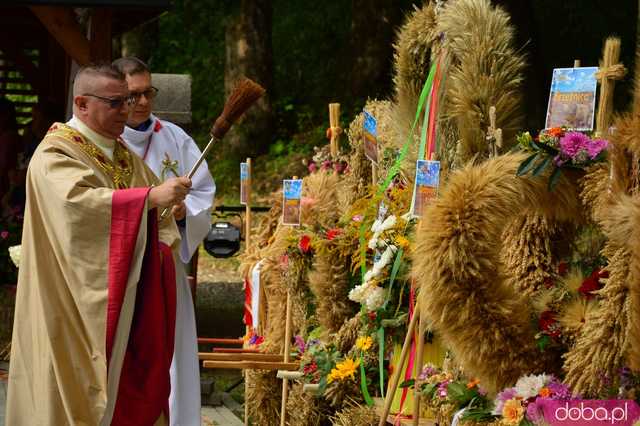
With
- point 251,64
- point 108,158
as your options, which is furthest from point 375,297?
point 251,64

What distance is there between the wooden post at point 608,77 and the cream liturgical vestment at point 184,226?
2.05 meters

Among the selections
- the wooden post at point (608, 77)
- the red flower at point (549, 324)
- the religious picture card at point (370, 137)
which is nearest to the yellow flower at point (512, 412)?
the red flower at point (549, 324)

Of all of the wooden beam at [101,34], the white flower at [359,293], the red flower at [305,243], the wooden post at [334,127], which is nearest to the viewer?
the white flower at [359,293]

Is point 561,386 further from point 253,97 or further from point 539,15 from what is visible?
point 539,15

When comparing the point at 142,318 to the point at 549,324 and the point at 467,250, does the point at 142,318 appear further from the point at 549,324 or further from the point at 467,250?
the point at 549,324

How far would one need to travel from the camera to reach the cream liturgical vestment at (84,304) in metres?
5.27

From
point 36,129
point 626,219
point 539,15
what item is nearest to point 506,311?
point 626,219

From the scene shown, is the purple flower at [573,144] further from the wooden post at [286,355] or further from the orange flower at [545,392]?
the wooden post at [286,355]

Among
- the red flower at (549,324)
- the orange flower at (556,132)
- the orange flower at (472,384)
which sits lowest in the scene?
the orange flower at (472,384)

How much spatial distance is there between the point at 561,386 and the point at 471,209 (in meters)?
0.70

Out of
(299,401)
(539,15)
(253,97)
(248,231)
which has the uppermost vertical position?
(539,15)

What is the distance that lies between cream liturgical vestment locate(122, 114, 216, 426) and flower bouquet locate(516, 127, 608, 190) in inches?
73.8

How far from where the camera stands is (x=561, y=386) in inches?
173

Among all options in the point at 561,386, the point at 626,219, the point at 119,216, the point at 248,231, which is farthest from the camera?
the point at 248,231
